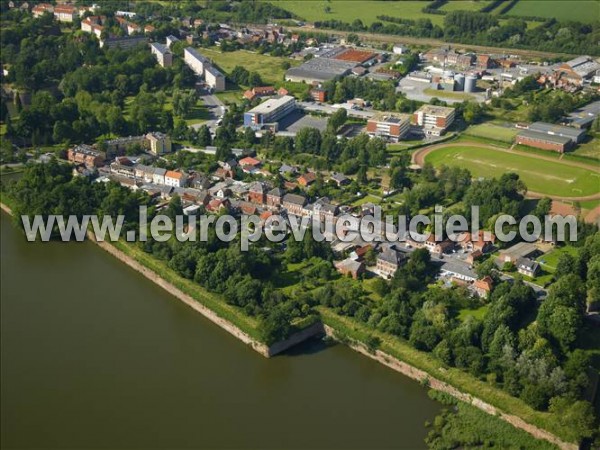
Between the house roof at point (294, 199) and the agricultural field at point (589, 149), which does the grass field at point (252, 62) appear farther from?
the house roof at point (294, 199)

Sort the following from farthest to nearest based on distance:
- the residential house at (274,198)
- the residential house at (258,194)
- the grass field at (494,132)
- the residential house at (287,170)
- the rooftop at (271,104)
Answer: the rooftop at (271,104)
the grass field at (494,132)
the residential house at (287,170)
the residential house at (258,194)
the residential house at (274,198)

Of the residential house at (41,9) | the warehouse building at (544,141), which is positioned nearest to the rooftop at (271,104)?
the warehouse building at (544,141)

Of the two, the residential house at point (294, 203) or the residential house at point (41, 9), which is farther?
the residential house at point (41, 9)

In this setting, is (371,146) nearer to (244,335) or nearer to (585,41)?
(244,335)

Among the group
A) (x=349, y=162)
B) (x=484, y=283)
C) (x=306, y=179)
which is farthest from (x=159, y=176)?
(x=484, y=283)

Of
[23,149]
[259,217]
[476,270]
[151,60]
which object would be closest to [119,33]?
[151,60]

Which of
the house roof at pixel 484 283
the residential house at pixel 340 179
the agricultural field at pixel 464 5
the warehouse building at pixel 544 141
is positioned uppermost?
the agricultural field at pixel 464 5

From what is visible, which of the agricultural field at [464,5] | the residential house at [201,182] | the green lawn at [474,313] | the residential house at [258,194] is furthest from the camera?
the agricultural field at [464,5]

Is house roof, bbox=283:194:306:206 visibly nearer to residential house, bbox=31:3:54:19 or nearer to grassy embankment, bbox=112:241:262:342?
grassy embankment, bbox=112:241:262:342
